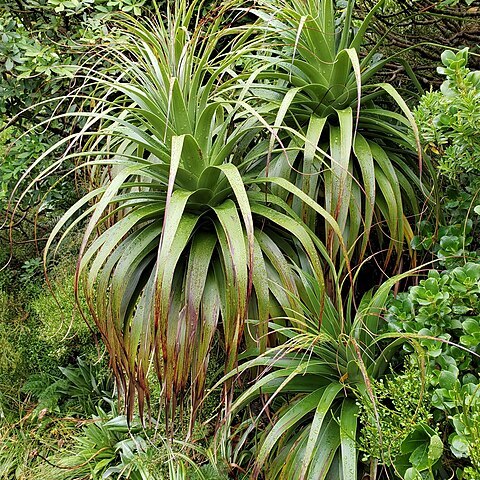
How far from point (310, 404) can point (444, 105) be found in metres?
0.85

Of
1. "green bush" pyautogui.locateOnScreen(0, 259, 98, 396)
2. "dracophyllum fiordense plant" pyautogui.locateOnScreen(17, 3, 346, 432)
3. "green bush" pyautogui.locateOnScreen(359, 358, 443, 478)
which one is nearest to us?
"green bush" pyautogui.locateOnScreen(359, 358, 443, 478)

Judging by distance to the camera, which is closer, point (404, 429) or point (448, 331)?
point (404, 429)

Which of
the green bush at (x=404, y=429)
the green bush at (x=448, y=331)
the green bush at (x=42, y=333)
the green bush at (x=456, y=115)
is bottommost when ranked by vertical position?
the green bush at (x=42, y=333)

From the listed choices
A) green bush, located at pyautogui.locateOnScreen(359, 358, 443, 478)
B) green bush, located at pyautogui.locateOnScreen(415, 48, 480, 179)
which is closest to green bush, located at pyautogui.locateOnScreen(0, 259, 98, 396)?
green bush, located at pyautogui.locateOnScreen(359, 358, 443, 478)

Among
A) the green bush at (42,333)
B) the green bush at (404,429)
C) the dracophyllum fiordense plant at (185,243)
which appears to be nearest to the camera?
the green bush at (404,429)

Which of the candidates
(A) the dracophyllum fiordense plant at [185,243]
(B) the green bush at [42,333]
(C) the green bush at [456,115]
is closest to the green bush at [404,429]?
(A) the dracophyllum fiordense plant at [185,243]

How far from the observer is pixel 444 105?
1371 millimetres

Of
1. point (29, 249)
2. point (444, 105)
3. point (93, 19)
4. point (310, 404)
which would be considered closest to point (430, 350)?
point (310, 404)

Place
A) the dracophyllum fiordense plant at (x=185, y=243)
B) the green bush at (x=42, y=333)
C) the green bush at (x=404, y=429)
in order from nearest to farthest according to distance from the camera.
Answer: the green bush at (x=404, y=429), the dracophyllum fiordense plant at (x=185, y=243), the green bush at (x=42, y=333)

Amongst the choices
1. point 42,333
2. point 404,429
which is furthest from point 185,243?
point 42,333

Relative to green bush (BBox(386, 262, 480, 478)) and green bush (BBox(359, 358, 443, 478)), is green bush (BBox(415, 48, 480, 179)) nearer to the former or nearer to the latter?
green bush (BBox(386, 262, 480, 478))

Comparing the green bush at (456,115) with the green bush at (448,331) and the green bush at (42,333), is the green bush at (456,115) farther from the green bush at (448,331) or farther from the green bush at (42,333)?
the green bush at (42,333)

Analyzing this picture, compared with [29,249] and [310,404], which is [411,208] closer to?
[310,404]

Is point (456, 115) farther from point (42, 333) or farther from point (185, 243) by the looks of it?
point (42, 333)
